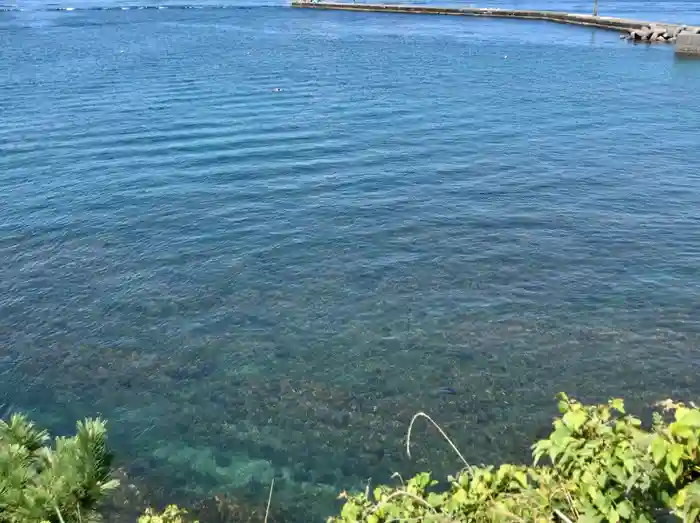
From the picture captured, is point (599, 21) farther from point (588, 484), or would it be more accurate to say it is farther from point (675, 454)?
point (675, 454)

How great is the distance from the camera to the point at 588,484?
21.6 ft

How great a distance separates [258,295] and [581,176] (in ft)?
61.4

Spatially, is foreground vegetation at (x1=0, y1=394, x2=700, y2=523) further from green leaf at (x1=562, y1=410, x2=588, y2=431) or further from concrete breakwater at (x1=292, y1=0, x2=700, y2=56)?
concrete breakwater at (x1=292, y1=0, x2=700, y2=56)

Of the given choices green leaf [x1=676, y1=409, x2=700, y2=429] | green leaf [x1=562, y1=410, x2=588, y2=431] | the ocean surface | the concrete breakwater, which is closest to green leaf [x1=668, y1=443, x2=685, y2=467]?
green leaf [x1=676, y1=409, x2=700, y2=429]

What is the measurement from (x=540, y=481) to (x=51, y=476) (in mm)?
5439

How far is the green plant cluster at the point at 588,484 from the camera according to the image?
5.71m

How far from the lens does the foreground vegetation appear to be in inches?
234

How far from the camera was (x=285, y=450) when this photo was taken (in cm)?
1605

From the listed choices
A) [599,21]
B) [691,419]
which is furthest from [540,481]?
[599,21]

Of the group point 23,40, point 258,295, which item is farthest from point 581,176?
point 23,40

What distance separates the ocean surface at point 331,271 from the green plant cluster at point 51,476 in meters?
7.70

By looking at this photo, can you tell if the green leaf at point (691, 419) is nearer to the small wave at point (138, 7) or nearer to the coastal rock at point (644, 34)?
the coastal rock at point (644, 34)

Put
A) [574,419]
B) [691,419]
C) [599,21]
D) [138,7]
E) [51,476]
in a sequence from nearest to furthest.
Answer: [691,419] → [574,419] → [51,476] → [599,21] → [138,7]

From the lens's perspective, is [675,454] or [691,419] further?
[691,419]
